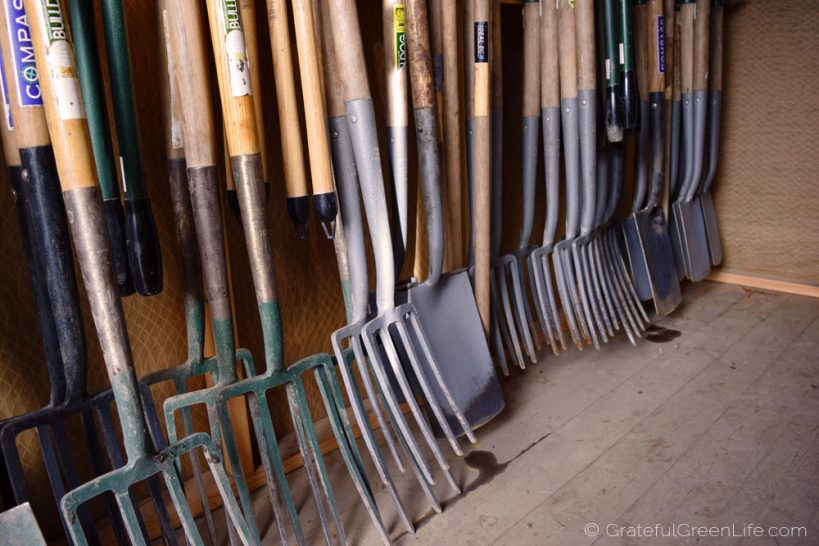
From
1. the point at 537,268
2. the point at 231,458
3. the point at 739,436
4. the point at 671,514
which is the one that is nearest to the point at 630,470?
the point at 671,514

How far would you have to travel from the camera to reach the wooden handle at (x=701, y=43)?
2127mm

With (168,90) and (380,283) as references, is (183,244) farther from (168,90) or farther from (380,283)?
(380,283)

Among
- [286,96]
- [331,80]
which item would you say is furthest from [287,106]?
[331,80]

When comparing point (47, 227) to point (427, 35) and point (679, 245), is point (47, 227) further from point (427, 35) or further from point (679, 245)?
point (679, 245)

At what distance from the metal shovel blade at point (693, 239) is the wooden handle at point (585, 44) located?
0.84 meters

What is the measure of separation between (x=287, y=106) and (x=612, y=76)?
3.51 ft

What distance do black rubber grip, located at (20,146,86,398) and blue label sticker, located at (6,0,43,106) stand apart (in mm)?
77

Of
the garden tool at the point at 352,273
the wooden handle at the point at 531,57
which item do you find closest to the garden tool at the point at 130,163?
the garden tool at the point at 352,273

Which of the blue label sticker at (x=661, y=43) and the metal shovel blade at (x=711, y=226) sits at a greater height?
the blue label sticker at (x=661, y=43)

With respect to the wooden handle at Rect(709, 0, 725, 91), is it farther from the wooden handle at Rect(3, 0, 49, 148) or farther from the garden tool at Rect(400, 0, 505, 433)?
the wooden handle at Rect(3, 0, 49, 148)

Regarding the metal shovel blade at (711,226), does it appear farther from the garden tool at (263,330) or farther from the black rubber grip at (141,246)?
the black rubber grip at (141,246)

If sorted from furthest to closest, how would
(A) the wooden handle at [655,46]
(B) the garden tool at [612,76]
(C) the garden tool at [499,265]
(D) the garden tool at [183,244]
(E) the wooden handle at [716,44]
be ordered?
(E) the wooden handle at [716,44] < (A) the wooden handle at [655,46] < (B) the garden tool at [612,76] < (C) the garden tool at [499,265] < (D) the garden tool at [183,244]

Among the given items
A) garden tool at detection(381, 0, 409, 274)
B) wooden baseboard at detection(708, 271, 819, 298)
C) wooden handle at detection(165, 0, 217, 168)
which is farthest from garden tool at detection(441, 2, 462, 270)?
wooden baseboard at detection(708, 271, 819, 298)

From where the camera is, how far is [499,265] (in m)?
1.78
